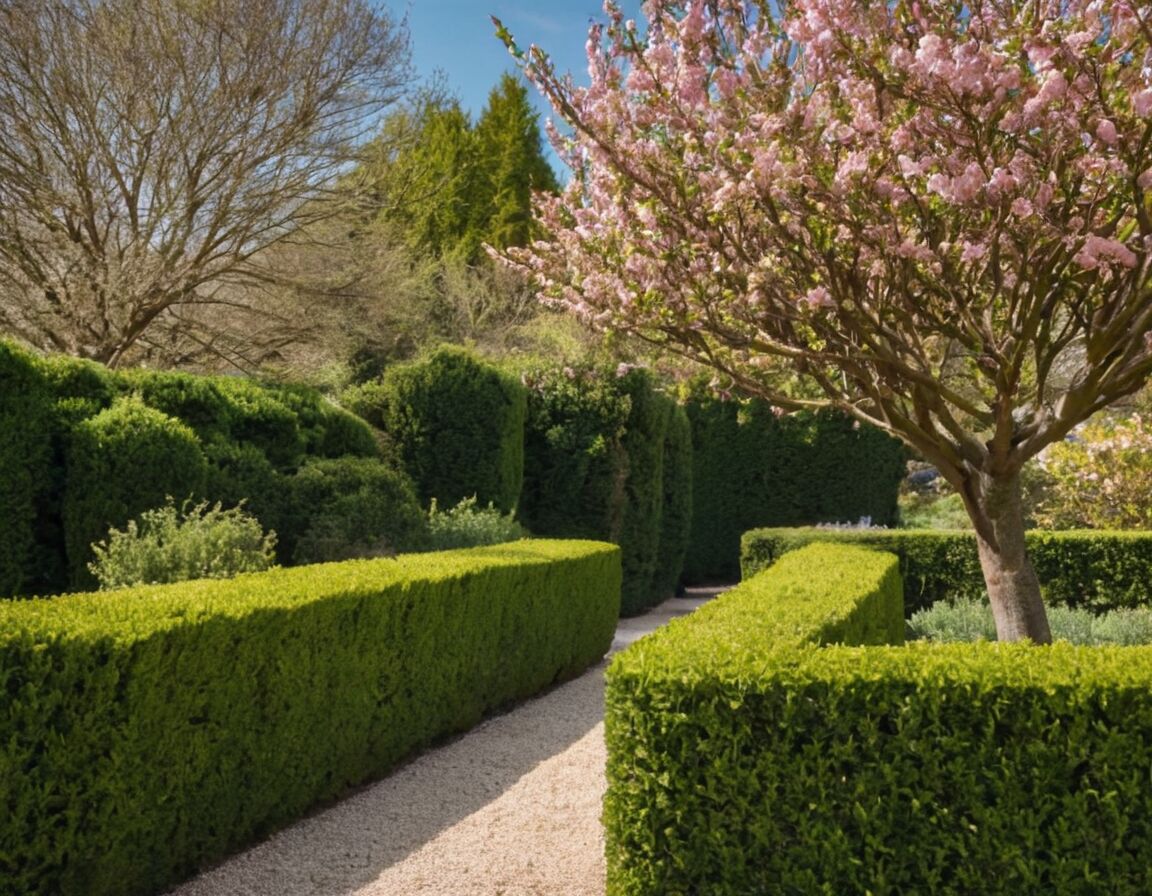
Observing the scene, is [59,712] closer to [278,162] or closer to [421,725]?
[421,725]

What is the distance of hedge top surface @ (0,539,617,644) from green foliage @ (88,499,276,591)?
81cm

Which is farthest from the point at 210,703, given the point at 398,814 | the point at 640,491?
the point at 640,491


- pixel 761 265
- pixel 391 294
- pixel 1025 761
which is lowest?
pixel 1025 761

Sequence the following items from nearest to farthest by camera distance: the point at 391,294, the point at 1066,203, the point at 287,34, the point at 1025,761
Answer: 1. the point at 1025,761
2. the point at 1066,203
3. the point at 287,34
4. the point at 391,294

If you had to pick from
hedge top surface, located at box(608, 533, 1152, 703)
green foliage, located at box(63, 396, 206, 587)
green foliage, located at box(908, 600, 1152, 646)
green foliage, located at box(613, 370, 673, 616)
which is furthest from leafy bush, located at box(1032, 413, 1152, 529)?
green foliage, located at box(63, 396, 206, 587)

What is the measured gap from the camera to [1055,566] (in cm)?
1001

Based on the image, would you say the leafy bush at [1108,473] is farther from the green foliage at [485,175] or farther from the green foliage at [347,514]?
the green foliage at [485,175]

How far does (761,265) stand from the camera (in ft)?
15.3

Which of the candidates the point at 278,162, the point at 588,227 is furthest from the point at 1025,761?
the point at 278,162

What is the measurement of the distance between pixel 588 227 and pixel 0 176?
9086 millimetres

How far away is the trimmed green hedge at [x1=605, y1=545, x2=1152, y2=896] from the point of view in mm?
3016

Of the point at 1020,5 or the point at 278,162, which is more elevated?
the point at 278,162

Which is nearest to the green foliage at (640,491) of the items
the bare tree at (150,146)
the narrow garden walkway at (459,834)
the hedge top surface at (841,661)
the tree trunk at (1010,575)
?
the bare tree at (150,146)

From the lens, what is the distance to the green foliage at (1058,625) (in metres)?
7.79
